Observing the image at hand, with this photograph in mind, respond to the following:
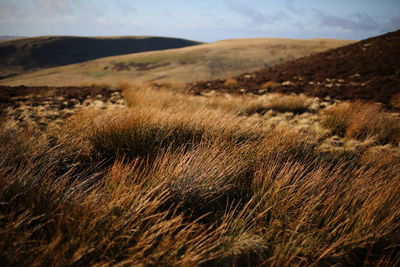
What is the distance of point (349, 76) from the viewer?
10.2 m

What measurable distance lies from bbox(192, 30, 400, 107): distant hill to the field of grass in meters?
6.26

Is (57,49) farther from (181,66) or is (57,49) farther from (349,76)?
(349,76)

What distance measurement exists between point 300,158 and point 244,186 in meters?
1.12

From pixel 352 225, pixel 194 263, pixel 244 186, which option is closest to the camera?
pixel 194 263

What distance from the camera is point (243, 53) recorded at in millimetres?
34406

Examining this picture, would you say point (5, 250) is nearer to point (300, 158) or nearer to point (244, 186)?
point (244, 186)

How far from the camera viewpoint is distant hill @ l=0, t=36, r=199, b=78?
62.0 m

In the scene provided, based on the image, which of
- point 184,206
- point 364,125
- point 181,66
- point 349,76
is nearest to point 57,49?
point 181,66

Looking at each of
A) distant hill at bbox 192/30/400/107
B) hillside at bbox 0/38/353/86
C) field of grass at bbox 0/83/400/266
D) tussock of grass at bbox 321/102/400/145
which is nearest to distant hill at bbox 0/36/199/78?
hillside at bbox 0/38/353/86

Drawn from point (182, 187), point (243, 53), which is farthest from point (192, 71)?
point (182, 187)

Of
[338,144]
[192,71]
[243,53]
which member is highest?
[243,53]

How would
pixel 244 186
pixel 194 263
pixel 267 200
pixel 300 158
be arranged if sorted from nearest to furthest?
pixel 194 263 → pixel 267 200 → pixel 244 186 → pixel 300 158

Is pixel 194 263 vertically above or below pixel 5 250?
below

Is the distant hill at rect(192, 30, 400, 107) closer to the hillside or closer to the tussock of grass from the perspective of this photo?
the tussock of grass
